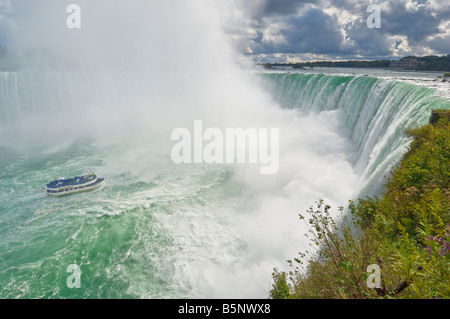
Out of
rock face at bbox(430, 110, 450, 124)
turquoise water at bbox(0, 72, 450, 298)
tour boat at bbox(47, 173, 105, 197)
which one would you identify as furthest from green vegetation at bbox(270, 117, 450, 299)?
tour boat at bbox(47, 173, 105, 197)

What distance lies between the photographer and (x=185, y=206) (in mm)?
17578

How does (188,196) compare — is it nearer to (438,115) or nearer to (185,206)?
(185,206)

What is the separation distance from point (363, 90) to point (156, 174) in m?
19.9

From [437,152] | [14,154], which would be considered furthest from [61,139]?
[437,152]

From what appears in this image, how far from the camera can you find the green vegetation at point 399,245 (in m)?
3.27

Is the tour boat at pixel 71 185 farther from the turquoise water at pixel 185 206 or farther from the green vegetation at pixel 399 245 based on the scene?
the green vegetation at pixel 399 245

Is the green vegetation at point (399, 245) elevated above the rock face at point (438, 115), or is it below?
below

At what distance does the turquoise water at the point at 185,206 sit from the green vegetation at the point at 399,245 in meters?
3.57

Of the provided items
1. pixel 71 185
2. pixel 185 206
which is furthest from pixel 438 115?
pixel 71 185

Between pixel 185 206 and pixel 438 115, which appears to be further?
pixel 185 206

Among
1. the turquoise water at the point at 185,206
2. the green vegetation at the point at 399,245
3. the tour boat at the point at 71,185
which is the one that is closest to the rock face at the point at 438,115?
the green vegetation at the point at 399,245

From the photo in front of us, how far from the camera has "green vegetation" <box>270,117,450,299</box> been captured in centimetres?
327

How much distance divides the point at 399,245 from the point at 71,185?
21.7 metres

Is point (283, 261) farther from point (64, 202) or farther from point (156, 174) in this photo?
point (64, 202)
